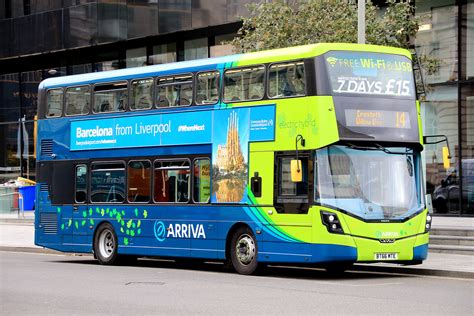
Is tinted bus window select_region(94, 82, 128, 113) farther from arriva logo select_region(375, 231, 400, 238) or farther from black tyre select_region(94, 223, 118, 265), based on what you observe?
arriva logo select_region(375, 231, 400, 238)

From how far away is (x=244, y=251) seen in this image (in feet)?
61.9

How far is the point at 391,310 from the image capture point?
496 inches

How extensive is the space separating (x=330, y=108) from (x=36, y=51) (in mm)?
31488

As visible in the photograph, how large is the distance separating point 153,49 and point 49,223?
65.0ft

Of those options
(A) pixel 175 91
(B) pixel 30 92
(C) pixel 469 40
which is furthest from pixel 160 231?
(B) pixel 30 92

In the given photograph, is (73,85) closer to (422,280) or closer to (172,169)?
(172,169)

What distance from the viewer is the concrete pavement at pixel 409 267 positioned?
18.4 metres

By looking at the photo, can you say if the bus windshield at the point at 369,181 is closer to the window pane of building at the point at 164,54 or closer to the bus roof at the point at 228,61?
the bus roof at the point at 228,61

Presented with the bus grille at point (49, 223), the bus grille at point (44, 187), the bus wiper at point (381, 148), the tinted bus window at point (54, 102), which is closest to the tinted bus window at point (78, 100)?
the tinted bus window at point (54, 102)

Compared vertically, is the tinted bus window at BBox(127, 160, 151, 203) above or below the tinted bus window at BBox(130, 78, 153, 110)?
below

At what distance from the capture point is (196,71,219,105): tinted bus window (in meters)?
19.7

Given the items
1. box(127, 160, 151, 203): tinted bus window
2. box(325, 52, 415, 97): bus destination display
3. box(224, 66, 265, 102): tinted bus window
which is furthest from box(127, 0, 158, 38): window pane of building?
box(325, 52, 415, 97): bus destination display

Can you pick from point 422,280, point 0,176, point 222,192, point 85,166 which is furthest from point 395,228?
point 0,176

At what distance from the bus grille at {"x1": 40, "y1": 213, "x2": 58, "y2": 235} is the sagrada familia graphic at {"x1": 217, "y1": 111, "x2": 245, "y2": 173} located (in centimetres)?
590
